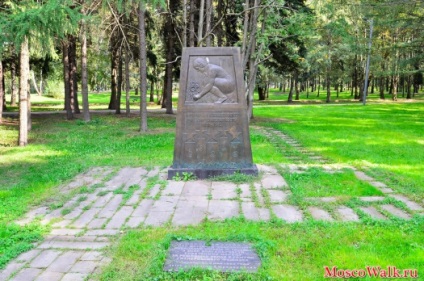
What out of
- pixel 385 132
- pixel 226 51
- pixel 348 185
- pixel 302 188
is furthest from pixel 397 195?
pixel 385 132

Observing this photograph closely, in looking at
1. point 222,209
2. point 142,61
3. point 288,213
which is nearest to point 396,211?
point 288,213

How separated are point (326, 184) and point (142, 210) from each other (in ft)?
10.1

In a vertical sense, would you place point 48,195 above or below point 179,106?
below

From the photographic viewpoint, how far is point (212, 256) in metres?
3.49

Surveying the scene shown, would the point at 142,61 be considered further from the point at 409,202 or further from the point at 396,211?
the point at 396,211

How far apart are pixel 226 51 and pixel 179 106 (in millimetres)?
1283

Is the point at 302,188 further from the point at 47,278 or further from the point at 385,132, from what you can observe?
the point at 385,132

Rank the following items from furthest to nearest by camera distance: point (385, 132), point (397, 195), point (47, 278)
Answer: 1. point (385, 132)
2. point (397, 195)
3. point (47, 278)

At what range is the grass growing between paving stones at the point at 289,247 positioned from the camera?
3.19m

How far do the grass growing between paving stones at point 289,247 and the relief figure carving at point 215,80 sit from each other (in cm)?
274

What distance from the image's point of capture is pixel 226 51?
21.4 feet

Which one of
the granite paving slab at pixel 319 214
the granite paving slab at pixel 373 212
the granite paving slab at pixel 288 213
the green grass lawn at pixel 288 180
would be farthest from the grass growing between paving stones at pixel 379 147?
the granite paving slab at pixel 288 213

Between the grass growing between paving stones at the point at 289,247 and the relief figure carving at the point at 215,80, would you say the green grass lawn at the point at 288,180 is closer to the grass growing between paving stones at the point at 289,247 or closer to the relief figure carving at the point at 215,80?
the grass growing between paving stones at the point at 289,247

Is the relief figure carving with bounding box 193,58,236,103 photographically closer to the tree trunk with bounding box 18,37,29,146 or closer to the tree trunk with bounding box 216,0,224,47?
the tree trunk with bounding box 18,37,29,146
